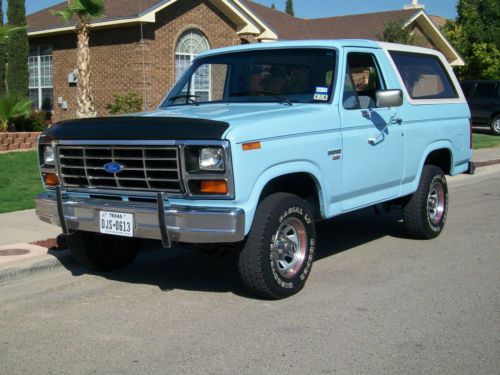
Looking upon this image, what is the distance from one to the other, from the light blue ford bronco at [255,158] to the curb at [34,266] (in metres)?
0.39

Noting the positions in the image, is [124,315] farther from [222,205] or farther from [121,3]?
[121,3]

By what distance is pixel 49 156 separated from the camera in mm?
5727

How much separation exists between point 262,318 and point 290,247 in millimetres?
744

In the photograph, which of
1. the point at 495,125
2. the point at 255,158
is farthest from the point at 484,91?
the point at 255,158

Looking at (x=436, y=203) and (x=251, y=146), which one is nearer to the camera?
(x=251, y=146)

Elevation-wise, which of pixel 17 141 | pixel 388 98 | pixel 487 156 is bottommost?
pixel 487 156

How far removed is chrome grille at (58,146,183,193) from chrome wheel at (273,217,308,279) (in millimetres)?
979

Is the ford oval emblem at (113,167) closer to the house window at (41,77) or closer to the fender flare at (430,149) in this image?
the fender flare at (430,149)

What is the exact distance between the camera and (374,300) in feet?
18.0

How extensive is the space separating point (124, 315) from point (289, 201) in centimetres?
158

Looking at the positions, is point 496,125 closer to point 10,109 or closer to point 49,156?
point 10,109

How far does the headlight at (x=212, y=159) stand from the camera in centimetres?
482

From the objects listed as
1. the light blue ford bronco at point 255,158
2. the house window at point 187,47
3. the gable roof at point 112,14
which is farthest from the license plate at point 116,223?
the house window at point 187,47

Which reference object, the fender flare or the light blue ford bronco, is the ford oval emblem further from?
the fender flare
